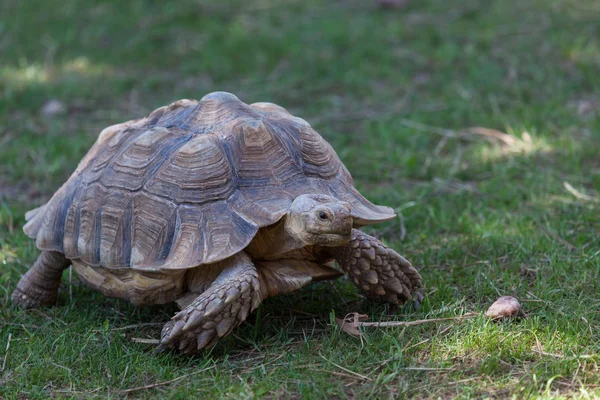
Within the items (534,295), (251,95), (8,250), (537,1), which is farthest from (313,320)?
(537,1)

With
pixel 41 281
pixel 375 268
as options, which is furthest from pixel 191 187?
pixel 41 281

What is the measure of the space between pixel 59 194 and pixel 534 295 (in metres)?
1.95

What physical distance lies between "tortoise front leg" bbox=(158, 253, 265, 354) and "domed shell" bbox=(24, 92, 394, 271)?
113 millimetres

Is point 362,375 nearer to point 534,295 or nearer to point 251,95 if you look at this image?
point 534,295

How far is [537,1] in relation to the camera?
296 inches

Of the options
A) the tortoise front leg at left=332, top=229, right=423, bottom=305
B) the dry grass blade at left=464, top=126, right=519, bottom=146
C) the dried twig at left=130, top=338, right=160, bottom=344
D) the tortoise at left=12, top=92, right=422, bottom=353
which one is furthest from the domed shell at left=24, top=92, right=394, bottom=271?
the dry grass blade at left=464, top=126, right=519, bottom=146

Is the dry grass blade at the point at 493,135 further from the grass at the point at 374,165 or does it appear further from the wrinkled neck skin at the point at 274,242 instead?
the wrinkled neck skin at the point at 274,242

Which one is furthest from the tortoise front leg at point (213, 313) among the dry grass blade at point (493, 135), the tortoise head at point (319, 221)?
the dry grass blade at point (493, 135)

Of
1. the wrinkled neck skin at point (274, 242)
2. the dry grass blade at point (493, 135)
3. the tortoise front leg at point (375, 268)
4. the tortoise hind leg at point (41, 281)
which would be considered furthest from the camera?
the dry grass blade at point (493, 135)

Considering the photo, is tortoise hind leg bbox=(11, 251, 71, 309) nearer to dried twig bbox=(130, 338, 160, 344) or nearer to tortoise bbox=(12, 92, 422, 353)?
tortoise bbox=(12, 92, 422, 353)

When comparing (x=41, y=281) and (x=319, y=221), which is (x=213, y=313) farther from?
(x=41, y=281)

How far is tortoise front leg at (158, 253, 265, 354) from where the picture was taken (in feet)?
8.82

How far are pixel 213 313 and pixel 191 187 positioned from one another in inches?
19.3

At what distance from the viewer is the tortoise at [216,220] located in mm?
2760
